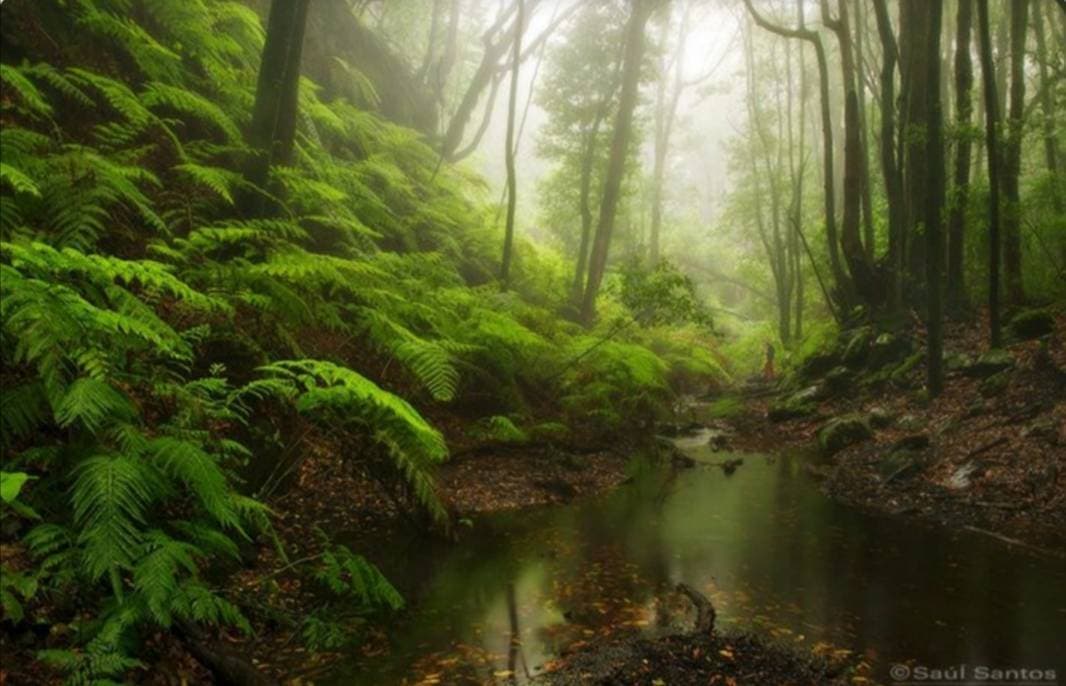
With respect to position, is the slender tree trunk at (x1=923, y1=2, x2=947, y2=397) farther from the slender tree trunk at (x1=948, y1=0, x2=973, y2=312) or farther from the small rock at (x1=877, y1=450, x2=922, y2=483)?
the small rock at (x1=877, y1=450, x2=922, y2=483)

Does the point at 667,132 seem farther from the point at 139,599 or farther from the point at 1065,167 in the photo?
the point at 139,599

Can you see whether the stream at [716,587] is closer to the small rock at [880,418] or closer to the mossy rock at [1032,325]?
the small rock at [880,418]

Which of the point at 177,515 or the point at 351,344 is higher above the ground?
the point at 351,344

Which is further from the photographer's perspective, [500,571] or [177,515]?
[500,571]

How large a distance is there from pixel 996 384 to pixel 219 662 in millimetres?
11518

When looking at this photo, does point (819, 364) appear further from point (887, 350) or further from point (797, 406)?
point (797, 406)

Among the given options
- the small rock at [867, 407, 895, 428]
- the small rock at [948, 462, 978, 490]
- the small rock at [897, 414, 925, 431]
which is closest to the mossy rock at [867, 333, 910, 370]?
the small rock at [867, 407, 895, 428]

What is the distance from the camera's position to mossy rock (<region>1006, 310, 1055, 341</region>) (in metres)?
11.9

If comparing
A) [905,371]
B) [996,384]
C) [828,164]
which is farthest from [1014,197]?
[996,384]

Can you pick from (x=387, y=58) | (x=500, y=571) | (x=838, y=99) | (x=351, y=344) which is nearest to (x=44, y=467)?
(x=500, y=571)

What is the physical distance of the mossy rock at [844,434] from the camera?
11.0m

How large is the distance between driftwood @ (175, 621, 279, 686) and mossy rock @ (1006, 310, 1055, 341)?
1366 centimetres

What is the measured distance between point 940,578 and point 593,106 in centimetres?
1721

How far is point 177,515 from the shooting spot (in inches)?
151
